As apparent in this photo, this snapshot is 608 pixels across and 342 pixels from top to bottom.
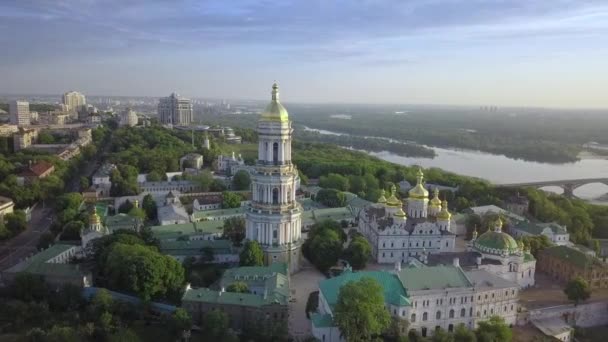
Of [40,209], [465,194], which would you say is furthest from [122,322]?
[465,194]

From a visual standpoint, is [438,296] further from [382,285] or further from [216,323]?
[216,323]

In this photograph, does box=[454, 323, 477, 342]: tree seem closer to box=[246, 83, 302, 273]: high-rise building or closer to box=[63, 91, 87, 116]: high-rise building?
box=[246, 83, 302, 273]: high-rise building

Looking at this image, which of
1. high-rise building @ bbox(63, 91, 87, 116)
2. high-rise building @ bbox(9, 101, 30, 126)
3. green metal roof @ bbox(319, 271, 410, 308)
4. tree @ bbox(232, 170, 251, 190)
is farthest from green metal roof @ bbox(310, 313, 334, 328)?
high-rise building @ bbox(63, 91, 87, 116)

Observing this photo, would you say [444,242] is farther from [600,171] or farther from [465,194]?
[600,171]

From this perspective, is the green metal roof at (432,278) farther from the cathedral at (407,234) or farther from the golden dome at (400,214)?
the golden dome at (400,214)

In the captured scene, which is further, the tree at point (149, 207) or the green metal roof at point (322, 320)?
the tree at point (149, 207)

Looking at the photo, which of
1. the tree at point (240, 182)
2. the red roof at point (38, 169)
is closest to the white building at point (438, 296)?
the tree at point (240, 182)
